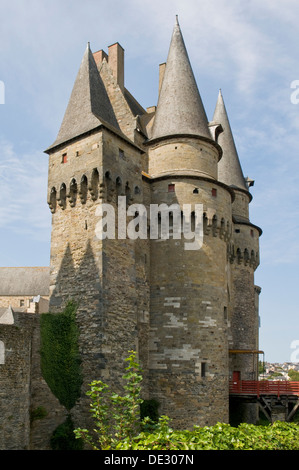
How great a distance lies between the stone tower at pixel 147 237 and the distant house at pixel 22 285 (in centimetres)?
2819

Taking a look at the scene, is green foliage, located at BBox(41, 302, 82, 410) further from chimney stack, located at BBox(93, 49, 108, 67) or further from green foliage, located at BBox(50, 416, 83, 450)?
chimney stack, located at BBox(93, 49, 108, 67)

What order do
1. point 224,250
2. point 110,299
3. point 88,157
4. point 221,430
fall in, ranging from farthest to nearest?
point 224,250, point 88,157, point 110,299, point 221,430

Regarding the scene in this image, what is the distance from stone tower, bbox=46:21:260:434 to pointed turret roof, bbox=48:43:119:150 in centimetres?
7

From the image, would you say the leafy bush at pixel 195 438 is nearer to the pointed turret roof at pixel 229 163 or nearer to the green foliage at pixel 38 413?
the green foliage at pixel 38 413

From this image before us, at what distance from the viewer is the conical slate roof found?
26.2 meters

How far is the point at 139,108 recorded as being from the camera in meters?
30.5

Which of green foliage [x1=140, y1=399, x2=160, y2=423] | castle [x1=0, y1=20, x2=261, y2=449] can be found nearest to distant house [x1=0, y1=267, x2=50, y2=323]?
castle [x1=0, y1=20, x2=261, y2=449]

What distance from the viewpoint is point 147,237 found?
2464cm

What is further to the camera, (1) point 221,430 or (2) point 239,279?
(2) point 239,279

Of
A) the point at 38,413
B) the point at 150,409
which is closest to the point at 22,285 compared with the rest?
the point at 150,409

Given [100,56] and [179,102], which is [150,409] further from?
[100,56]
